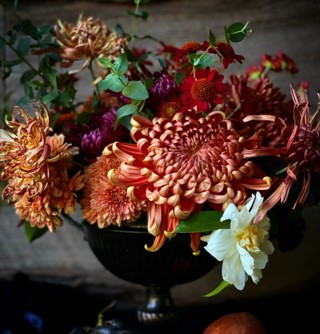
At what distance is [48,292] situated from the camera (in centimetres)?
87

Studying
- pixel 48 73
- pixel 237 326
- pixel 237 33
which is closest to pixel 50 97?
pixel 48 73

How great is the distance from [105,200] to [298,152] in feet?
0.69

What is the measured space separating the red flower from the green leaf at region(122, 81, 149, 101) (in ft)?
0.14

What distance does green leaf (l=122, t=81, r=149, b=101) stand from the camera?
603mm

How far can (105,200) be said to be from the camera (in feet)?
2.02

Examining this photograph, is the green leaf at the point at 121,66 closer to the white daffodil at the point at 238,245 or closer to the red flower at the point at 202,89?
the red flower at the point at 202,89

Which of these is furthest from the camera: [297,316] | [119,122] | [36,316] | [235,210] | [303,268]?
[303,268]

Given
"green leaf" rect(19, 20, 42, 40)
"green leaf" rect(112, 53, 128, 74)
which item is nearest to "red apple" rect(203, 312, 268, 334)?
"green leaf" rect(112, 53, 128, 74)

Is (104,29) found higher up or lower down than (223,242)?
higher up

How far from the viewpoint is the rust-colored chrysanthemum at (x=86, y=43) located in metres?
0.71

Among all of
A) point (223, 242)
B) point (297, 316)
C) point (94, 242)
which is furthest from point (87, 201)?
point (297, 316)

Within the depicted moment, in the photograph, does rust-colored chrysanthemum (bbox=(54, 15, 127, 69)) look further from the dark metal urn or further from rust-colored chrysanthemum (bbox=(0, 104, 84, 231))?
the dark metal urn

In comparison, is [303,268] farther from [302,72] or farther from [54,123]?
[54,123]

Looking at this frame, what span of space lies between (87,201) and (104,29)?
236mm
